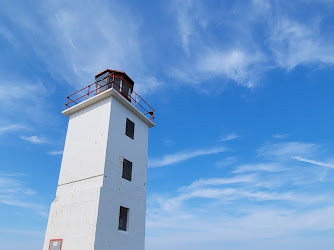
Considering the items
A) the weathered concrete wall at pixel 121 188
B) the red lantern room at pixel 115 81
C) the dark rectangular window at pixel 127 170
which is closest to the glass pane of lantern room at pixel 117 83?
the red lantern room at pixel 115 81

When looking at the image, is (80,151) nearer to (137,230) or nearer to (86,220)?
(86,220)

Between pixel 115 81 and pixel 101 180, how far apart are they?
310 inches

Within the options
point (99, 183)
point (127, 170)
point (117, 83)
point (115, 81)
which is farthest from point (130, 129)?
point (99, 183)

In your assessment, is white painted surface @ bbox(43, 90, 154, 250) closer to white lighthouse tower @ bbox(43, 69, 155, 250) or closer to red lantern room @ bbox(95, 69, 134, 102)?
white lighthouse tower @ bbox(43, 69, 155, 250)

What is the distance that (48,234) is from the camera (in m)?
14.5

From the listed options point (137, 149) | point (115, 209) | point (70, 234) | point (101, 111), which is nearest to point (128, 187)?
point (115, 209)

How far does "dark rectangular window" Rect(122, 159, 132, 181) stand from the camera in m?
15.6

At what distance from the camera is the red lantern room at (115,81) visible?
18.8 m

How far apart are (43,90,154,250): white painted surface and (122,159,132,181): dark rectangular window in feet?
0.85

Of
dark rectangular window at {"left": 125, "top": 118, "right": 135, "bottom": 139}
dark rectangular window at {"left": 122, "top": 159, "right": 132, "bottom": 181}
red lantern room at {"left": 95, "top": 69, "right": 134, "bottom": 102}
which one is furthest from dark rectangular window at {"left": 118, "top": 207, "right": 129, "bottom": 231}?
red lantern room at {"left": 95, "top": 69, "right": 134, "bottom": 102}

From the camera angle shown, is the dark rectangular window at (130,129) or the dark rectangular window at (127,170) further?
the dark rectangular window at (130,129)

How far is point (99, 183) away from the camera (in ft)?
45.6

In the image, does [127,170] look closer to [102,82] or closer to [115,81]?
[115,81]

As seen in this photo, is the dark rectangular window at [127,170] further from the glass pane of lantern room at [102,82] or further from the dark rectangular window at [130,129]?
the glass pane of lantern room at [102,82]
